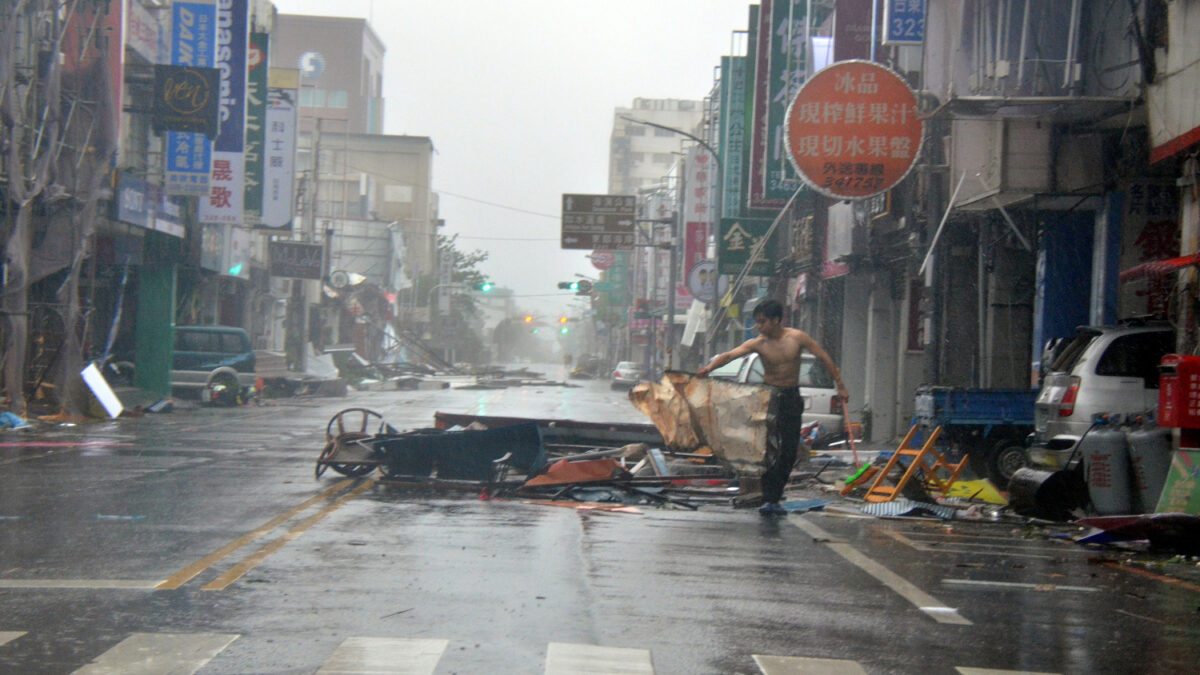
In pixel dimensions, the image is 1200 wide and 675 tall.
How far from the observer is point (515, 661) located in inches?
200

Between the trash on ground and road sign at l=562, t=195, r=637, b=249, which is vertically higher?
road sign at l=562, t=195, r=637, b=249

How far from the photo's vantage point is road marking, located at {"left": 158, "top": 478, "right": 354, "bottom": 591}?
260 inches

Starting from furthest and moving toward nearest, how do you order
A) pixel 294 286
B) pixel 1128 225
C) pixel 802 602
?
pixel 294 286 → pixel 1128 225 → pixel 802 602

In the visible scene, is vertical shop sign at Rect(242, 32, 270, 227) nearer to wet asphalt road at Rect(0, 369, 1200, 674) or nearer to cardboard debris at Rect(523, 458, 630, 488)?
wet asphalt road at Rect(0, 369, 1200, 674)

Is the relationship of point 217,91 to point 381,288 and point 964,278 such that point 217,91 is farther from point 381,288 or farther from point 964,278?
point 381,288

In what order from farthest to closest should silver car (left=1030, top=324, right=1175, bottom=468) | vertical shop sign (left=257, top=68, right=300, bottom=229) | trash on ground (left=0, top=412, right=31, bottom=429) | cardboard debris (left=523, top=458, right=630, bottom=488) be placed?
1. vertical shop sign (left=257, top=68, right=300, bottom=229)
2. trash on ground (left=0, top=412, right=31, bottom=429)
3. silver car (left=1030, top=324, right=1175, bottom=468)
4. cardboard debris (left=523, top=458, right=630, bottom=488)

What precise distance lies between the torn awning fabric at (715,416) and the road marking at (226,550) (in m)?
3.27

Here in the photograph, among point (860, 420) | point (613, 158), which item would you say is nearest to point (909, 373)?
point (860, 420)

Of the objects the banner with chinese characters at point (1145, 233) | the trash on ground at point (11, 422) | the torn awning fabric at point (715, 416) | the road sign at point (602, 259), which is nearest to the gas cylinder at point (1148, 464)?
the torn awning fabric at point (715, 416)

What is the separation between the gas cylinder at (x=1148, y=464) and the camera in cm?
1037

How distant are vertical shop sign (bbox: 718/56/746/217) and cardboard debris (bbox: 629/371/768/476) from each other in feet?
84.3

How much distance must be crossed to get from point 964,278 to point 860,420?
531 cm

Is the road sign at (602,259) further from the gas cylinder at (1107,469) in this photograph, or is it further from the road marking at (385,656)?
the road marking at (385,656)

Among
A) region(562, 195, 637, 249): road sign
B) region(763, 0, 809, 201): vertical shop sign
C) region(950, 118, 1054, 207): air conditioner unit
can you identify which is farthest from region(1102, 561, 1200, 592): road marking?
region(562, 195, 637, 249): road sign
